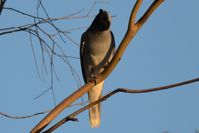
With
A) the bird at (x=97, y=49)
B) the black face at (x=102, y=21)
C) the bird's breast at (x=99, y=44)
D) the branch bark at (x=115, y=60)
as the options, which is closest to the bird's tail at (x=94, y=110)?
the bird at (x=97, y=49)

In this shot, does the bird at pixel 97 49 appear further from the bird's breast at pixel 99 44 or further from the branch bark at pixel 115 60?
the branch bark at pixel 115 60

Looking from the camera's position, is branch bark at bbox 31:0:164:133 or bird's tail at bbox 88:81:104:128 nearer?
branch bark at bbox 31:0:164:133

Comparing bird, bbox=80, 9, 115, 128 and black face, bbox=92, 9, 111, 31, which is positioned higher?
black face, bbox=92, 9, 111, 31

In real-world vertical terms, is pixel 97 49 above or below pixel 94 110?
above

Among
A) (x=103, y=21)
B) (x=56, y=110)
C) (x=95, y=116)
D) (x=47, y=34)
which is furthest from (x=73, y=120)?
(x=103, y=21)

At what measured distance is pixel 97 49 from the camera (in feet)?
14.5

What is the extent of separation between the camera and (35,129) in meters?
1.31

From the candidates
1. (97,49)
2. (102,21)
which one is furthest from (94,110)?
(102,21)

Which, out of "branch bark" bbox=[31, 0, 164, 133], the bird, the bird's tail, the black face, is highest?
"branch bark" bbox=[31, 0, 164, 133]

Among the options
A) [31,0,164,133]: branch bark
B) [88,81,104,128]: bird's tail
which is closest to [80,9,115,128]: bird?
[88,81,104,128]: bird's tail

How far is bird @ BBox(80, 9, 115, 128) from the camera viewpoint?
4391 millimetres

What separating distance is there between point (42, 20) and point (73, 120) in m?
1.06

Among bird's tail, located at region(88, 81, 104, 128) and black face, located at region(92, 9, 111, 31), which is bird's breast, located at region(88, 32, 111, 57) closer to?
black face, located at region(92, 9, 111, 31)

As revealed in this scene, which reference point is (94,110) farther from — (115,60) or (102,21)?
(115,60)
